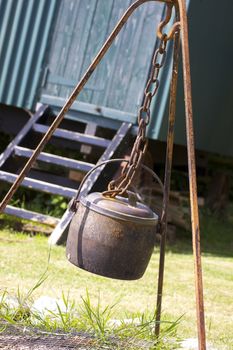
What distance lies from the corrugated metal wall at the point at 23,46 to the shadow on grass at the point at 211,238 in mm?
2547

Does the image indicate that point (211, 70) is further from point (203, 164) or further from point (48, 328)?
point (48, 328)

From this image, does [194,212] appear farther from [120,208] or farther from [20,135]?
[20,135]

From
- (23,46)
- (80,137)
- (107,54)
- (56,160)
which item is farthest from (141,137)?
(23,46)

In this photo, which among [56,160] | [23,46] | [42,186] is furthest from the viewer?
[23,46]

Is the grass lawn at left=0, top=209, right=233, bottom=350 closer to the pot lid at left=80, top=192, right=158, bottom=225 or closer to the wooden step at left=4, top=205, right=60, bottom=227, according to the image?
the wooden step at left=4, top=205, right=60, bottom=227

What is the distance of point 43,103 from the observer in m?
8.34

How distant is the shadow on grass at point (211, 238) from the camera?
332 inches

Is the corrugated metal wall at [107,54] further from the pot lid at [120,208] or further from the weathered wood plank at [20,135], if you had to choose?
the pot lid at [120,208]

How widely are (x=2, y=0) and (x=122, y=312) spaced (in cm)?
517

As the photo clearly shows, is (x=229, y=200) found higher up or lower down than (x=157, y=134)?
lower down

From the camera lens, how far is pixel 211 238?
32.5 ft

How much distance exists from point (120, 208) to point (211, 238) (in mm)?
6728

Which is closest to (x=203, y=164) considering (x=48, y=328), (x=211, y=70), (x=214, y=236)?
(x=214, y=236)

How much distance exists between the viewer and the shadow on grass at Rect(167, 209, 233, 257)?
27.7 feet
